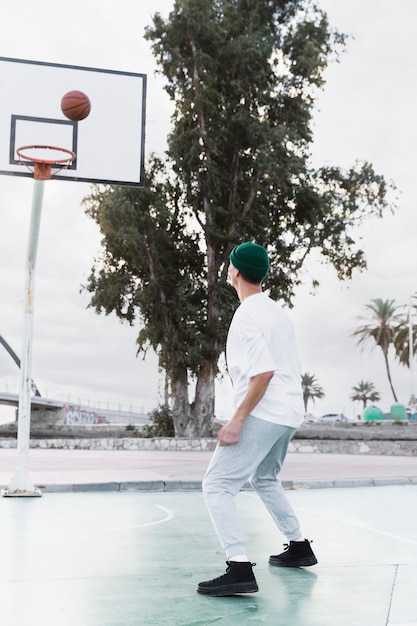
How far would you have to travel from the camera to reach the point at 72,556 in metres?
5.39

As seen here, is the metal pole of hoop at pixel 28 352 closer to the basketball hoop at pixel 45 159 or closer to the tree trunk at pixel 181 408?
the basketball hoop at pixel 45 159

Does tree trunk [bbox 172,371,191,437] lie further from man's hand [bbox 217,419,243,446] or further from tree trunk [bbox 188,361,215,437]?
man's hand [bbox 217,419,243,446]

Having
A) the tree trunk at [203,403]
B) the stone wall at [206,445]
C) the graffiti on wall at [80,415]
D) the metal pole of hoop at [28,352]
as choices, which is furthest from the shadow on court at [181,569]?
the graffiti on wall at [80,415]

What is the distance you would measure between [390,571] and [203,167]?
24.6 m

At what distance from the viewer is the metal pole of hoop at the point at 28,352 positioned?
962 centimetres

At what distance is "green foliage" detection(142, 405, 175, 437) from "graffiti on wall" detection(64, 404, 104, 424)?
118 ft

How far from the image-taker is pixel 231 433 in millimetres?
4227

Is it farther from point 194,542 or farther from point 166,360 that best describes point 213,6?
point 194,542

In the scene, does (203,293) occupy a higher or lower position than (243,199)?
lower

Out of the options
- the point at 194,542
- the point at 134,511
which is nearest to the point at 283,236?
the point at 134,511

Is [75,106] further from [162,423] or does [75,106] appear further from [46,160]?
[162,423]

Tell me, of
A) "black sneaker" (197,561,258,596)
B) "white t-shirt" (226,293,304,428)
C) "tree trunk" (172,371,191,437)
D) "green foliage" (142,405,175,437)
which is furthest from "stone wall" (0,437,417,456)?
"black sneaker" (197,561,258,596)

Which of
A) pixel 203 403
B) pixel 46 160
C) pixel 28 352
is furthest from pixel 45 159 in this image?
pixel 203 403

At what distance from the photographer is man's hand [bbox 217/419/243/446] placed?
4.23 m
